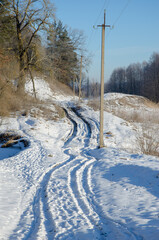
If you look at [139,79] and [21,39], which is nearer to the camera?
[21,39]

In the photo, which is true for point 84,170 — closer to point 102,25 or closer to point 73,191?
point 73,191

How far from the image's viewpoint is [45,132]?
1538 cm

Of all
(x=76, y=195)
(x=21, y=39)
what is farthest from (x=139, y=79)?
(x=76, y=195)

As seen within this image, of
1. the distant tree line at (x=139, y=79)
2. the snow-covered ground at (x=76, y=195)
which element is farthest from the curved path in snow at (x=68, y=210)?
the distant tree line at (x=139, y=79)

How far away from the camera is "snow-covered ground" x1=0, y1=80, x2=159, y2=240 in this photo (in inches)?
161

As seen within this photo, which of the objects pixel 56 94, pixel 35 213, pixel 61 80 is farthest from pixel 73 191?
pixel 61 80

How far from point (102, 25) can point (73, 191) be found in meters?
9.71

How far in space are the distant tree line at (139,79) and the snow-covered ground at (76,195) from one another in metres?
46.6

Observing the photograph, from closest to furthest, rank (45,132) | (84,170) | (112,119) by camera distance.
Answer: (84,170)
(45,132)
(112,119)

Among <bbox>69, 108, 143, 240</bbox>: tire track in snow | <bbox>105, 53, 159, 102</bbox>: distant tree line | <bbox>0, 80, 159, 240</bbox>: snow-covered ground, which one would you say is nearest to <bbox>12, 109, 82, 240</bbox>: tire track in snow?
<bbox>0, 80, 159, 240</bbox>: snow-covered ground

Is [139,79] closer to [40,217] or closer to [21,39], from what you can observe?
[21,39]

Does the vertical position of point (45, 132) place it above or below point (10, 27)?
below

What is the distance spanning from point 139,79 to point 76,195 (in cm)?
7682

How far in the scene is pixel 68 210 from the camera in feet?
16.2
